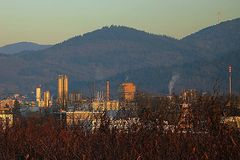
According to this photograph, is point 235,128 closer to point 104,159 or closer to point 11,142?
point 104,159

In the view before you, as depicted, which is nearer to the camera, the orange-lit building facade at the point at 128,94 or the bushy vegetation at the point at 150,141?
the bushy vegetation at the point at 150,141

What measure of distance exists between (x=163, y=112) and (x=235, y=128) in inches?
97.6

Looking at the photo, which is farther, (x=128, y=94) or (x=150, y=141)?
(x=128, y=94)

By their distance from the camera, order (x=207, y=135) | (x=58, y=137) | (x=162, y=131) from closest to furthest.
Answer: (x=207, y=135)
(x=162, y=131)
(x=58, y=137)

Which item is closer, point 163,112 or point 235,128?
point 235,128

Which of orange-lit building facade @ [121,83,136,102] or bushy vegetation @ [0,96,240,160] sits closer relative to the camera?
bushy vegetation @ [0,96,240,160]

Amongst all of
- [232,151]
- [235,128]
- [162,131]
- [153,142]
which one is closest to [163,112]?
[162,131]

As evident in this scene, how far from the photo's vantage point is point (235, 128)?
9.59m

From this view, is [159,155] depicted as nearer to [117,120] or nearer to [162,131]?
[162,131]

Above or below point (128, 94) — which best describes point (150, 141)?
above

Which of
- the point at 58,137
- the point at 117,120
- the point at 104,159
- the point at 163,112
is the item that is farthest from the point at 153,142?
the point at 117,120

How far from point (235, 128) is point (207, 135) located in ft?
1.37

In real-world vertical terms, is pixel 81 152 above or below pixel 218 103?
below

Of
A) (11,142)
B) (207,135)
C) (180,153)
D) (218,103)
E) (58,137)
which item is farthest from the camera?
(11,142)
